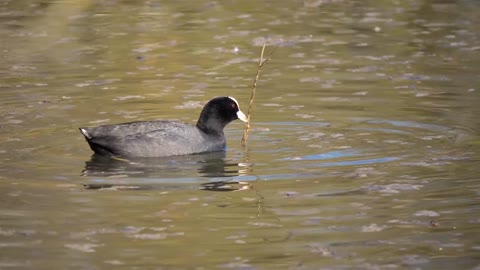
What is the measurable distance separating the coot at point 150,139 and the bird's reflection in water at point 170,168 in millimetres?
76

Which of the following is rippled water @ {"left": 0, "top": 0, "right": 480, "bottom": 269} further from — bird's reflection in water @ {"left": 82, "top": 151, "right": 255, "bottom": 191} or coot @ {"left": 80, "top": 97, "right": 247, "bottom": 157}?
coot @ {"left": 80, "top": 97, "right": 247, "bottom": 157}

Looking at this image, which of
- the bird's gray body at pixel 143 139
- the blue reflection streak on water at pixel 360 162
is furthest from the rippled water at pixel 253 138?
the bird's gray body at pixel 143 139

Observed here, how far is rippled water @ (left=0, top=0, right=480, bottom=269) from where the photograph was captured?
27.6 feet

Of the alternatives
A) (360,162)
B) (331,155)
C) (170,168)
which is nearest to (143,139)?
(170,168)

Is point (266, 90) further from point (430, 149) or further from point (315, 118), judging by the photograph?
point (430, 149)

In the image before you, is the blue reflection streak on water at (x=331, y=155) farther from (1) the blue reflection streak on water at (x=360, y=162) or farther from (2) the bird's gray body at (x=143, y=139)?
(2) the bird's gray body at (x=143, y=139)

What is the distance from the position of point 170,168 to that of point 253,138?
1612 millimetres

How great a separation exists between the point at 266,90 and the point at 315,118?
1988 mm

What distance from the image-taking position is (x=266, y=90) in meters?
15.2

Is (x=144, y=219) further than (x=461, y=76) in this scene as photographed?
No

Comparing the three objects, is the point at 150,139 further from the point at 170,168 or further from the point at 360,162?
the point at 360,162

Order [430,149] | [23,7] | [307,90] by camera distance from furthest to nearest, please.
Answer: [23,7], [307,90], [430,149]

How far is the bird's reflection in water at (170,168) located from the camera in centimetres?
1043

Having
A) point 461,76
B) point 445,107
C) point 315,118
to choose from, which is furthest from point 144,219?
point 461,76
